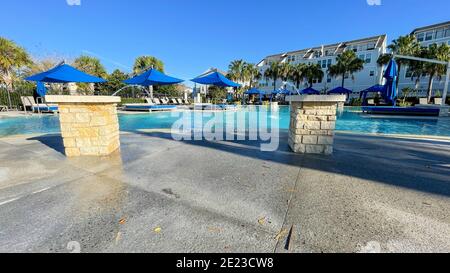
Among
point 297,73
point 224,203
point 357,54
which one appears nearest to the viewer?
point 224,203

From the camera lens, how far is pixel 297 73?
4347 centimetres

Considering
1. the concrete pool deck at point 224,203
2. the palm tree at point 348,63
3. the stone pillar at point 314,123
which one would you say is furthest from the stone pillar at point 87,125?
the palm tree at point 348,63

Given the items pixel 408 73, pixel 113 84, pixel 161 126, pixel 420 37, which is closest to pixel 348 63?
pixel 408 73

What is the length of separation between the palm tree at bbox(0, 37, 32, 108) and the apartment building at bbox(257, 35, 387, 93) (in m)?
36.3

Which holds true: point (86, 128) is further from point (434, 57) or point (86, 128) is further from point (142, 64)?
point (434, 57)

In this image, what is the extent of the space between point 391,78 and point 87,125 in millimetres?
17159

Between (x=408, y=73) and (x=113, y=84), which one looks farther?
(x=408, y=73)

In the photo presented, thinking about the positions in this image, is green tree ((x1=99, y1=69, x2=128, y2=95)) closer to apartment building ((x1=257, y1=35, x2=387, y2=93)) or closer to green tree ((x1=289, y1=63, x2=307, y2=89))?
apartment building ((x1=257, y1=35, x2=387, y2=93))

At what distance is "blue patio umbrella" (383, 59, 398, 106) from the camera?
517 inches

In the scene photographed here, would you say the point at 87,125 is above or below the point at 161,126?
above

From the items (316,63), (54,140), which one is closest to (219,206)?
(54,140)

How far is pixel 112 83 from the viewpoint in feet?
109

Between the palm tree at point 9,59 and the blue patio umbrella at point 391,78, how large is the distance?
99.2 feet

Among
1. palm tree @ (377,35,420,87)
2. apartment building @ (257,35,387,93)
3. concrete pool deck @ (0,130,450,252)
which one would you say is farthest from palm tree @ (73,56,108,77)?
palm tree @ (377,35,420,87)
